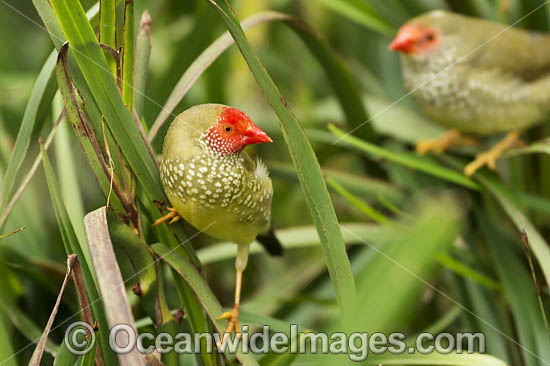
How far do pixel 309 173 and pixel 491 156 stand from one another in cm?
72

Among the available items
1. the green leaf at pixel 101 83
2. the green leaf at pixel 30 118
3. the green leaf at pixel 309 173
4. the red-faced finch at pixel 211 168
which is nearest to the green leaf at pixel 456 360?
the green leaf at pixel 309 173

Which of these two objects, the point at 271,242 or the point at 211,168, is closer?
the point at 211,168

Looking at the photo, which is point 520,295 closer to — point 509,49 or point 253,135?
point 509,49

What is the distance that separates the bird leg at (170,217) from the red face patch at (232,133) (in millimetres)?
94

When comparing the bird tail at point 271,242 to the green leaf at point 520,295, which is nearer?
the bird tail at point 271,242

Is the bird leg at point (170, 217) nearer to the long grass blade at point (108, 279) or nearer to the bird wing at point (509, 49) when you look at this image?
the long grass blade at point (108, 279)

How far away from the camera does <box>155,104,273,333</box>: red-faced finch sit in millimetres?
631

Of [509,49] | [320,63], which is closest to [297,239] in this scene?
[320,63]

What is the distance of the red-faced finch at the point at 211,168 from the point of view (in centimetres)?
63

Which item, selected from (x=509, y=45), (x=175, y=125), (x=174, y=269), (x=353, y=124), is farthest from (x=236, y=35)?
(x=509, y=45)

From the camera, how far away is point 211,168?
25.5 inches

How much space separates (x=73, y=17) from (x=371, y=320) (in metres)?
0.42

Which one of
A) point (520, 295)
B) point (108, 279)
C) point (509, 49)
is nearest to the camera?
point (108, 279)

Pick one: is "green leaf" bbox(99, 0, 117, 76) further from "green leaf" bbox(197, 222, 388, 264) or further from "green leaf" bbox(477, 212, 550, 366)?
"green leaf" bbox(477, 212, 550, 366)
